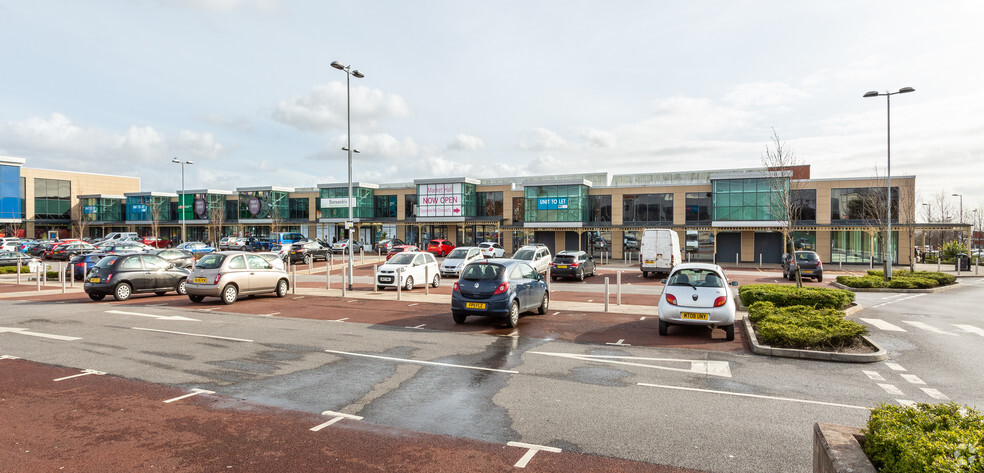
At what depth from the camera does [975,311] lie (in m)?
16.4

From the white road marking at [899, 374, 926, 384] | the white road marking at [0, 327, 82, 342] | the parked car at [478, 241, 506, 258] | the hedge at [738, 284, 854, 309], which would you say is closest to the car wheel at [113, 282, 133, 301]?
the white road marking at [0, 327, 82, 342]

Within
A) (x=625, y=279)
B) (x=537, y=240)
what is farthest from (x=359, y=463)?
(x=537, y=240)

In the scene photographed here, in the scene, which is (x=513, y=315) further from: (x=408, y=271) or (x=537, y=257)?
(x=537, y=257)

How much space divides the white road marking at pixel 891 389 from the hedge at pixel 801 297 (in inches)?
260

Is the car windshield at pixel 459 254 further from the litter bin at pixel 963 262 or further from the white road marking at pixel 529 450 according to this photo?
the litter bin at pixel 963 262

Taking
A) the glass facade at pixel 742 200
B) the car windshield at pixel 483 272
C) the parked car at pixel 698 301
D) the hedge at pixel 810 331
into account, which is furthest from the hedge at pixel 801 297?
the glass facade at pixel 742 200

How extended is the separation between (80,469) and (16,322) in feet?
39.8

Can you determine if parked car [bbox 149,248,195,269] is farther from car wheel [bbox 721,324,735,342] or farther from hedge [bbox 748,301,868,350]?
hedge [bbox 748,301,868,350]

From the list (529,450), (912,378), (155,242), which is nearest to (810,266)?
(912,378)

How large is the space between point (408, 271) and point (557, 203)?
26007 mm

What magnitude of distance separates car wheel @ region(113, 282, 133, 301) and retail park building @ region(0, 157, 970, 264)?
25.1m

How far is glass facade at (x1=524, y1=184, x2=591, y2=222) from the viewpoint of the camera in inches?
1786

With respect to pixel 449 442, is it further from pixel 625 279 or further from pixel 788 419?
pixel 625 279

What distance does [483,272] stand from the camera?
1313 cm
